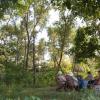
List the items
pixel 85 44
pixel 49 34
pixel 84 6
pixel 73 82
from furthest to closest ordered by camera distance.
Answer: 1. pixel 49 34
2. pixel 85 44
3. pixel 73 82
4. pixel 84 6

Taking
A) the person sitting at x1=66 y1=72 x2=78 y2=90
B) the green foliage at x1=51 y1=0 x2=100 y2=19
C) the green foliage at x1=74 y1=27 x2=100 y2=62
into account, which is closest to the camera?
A: the green foliage at x1=51 y1=0 x2=100 y2=19

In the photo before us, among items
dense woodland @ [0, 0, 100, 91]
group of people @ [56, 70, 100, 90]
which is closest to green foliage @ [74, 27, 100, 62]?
dense woodland @ [0, 0, 100, 91]

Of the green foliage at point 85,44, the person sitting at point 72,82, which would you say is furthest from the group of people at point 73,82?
the green foliage at point 85,44

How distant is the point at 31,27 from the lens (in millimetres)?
37781

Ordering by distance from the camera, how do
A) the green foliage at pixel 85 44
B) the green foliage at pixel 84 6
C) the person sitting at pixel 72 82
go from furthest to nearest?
the green foliage at pixel 85 44
the person sitting at pixel 72 82
the green foliage at pixel 84 6

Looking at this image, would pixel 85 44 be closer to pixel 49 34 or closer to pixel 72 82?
pixel 72 82

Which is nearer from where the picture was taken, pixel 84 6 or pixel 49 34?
pixel 84 6

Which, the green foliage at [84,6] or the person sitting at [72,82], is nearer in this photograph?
the green foliage at [84,6]

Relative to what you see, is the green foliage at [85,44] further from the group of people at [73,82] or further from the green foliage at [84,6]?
the green foliage at [84,6]

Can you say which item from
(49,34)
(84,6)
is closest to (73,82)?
(84,6)

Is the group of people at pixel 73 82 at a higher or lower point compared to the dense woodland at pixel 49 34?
lower

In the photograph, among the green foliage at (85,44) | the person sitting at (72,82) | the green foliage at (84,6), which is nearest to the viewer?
the green foliage at (84,6)

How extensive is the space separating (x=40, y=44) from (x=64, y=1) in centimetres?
3612

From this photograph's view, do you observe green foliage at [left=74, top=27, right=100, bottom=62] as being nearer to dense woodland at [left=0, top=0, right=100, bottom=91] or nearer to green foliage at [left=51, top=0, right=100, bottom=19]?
dense woodland at [left=0, top=0, right=100, bottom=91]
